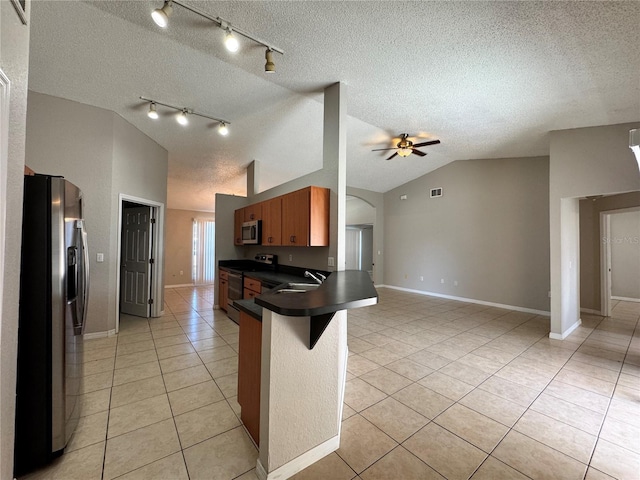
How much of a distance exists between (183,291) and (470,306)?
7.43m

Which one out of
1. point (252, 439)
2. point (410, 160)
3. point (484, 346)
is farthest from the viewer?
point (410, 160)

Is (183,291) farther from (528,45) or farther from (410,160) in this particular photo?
(528,45)

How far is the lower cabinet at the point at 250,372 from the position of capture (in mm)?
1579

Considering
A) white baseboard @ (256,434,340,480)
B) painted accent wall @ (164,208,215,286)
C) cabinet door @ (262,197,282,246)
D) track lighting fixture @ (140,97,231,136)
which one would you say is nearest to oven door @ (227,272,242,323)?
cabinet door @ (262,197,282,246)

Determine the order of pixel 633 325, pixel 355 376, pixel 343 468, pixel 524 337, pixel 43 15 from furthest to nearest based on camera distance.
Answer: pixel 633 325, pixel 524 337, pixel 355 376, pixel 43 15, pixel 343 468

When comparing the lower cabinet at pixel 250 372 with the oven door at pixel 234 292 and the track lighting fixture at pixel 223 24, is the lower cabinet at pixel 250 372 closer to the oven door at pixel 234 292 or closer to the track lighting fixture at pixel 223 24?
the track lighting fixture at pixel 223 24

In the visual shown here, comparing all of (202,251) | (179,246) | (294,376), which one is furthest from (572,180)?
(179,246)

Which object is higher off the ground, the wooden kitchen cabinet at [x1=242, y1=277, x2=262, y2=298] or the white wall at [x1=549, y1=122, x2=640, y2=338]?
the white wall at [x1=549, y1=122, x2=640, y2=338]

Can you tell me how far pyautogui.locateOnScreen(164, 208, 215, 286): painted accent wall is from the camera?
7.84 meters

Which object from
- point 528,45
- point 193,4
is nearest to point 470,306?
point 528,45

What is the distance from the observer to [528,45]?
2.17 metres

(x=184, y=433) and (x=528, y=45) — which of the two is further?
(x=528, y=45)

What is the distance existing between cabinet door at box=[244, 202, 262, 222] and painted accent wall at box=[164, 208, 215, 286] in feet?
11.0

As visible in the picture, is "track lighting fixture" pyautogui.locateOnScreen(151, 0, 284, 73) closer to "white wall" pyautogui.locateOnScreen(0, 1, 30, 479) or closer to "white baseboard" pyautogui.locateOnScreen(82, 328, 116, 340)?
"white wall" pyautogui.locateOnScreen(0, 1, 30, 479)
